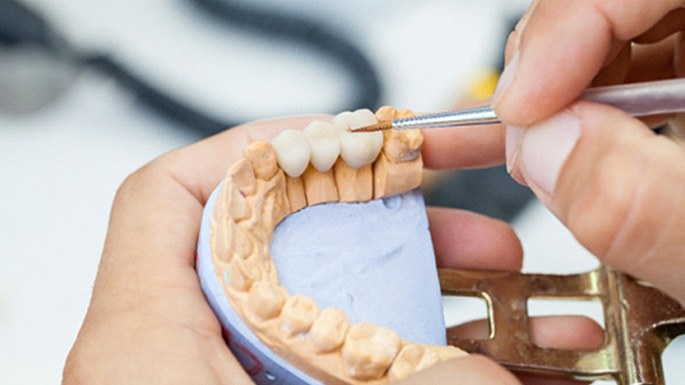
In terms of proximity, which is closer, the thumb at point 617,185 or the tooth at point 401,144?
the thumb at point 617,185

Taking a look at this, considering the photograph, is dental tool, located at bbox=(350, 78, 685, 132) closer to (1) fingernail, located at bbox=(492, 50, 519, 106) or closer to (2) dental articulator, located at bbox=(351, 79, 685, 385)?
(1) fingernail, located at bbox=(492, 50, 519, 106)

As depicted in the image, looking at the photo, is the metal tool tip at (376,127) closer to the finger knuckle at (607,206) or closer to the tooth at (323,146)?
the tooth at (323,146)

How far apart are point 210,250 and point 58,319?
423 mm

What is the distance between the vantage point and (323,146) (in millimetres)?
790

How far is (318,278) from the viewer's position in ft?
2.49

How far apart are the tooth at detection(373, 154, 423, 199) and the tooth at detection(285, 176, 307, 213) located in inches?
2.6

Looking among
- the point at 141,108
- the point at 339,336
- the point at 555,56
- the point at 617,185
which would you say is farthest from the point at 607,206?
the point at 141,108

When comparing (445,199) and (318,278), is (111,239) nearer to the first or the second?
(318,278)

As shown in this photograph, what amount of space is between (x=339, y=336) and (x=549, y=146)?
0.21m

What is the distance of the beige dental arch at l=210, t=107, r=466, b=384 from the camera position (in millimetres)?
677

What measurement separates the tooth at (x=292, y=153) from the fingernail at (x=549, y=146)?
0.71ft

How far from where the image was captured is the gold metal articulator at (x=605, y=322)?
85 centimetres

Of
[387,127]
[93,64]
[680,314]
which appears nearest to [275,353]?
[387,127]

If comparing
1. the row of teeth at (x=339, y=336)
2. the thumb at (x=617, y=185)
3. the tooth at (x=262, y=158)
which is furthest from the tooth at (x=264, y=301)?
the thumb at (x=617, y=185)
